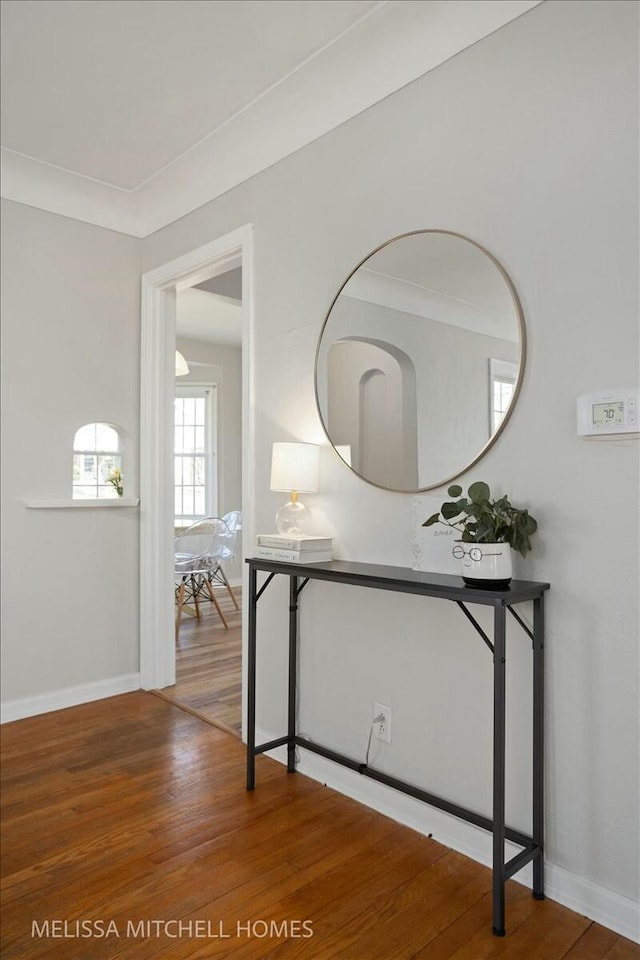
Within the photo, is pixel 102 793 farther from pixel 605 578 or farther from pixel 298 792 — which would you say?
pixel 605 578

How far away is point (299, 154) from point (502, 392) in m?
1.46

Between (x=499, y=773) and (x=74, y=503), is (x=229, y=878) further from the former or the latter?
(x=74, y=503)

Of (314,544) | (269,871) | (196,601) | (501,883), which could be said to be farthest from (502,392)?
(196,601)

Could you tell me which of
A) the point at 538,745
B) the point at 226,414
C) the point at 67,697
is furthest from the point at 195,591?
the point at 538,745

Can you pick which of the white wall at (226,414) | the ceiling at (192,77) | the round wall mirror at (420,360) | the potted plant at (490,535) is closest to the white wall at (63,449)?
the ceiling at (192,77)

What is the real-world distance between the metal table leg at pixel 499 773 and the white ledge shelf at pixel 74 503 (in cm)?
247

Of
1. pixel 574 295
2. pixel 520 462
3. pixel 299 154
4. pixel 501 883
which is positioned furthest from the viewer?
pixel 299 154

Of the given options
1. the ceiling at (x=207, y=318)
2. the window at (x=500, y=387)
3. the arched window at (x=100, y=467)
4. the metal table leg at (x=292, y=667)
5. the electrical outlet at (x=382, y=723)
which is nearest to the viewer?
the window at (x=500, y=387)

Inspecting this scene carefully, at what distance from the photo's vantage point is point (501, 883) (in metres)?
1.66

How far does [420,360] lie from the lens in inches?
87.3

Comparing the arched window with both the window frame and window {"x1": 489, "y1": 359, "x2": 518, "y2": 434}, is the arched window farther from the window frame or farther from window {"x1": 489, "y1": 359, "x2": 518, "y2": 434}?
window {"x1": 489, "y1": 359, "x2": 518, "y2": 434}

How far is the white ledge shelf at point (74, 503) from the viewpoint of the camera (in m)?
3.30

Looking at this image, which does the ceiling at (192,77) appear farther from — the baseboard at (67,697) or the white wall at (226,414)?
the white wall at (226,414)

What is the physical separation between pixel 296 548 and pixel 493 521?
0.79 m
